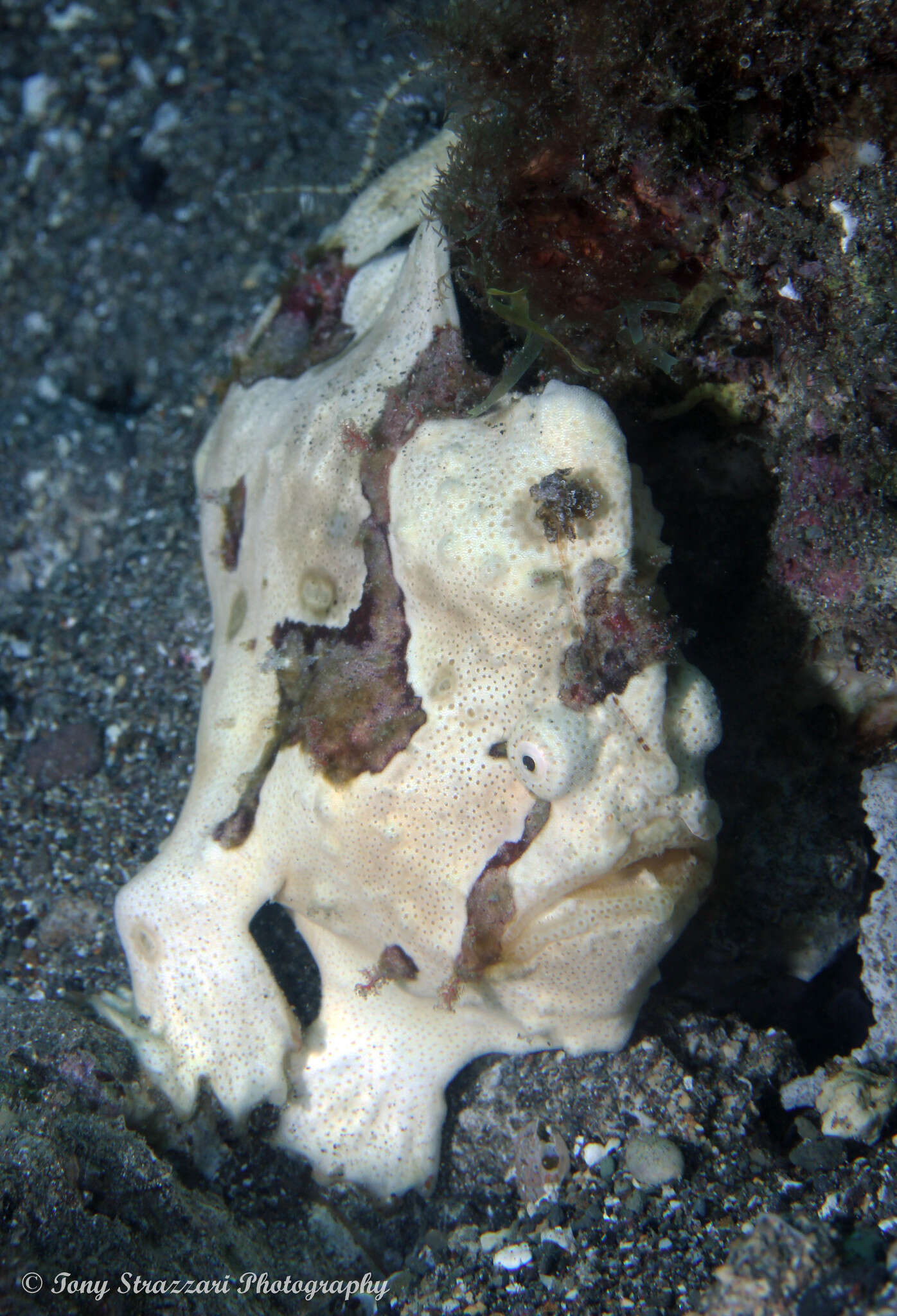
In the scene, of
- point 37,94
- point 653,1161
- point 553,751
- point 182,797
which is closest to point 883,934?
point 653,1161

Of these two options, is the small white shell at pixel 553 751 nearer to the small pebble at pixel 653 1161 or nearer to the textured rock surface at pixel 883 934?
the textured rock surface at pixel 883 934

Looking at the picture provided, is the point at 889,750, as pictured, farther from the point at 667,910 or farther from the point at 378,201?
the point at 378,201

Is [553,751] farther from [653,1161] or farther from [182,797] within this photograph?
[182,797]

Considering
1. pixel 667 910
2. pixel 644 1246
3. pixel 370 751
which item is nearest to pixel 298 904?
pixel 370 751

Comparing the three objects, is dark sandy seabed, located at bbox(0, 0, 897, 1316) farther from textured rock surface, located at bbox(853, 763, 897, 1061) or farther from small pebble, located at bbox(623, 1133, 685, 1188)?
textured rock surface, located at bbox(853, 763, 897, 1061)

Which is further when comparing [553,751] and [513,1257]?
[513,1257]

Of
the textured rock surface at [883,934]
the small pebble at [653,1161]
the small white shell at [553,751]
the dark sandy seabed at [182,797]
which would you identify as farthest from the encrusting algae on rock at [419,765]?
the textured rock surface at [883,934]
